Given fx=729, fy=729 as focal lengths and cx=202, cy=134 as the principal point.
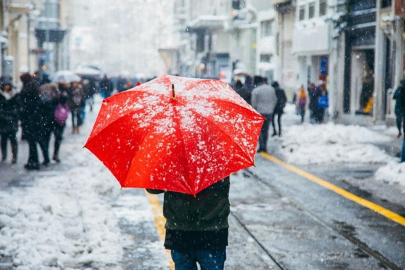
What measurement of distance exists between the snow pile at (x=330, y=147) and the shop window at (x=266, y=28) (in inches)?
1060

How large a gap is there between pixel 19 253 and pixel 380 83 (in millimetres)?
22256

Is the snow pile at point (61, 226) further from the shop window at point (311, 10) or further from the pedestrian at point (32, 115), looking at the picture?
the shop window at point (311, 10)

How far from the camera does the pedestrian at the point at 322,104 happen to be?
1025 inches

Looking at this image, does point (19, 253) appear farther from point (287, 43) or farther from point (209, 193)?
point (287, 43)

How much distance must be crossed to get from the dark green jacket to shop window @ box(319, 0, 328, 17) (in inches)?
1252

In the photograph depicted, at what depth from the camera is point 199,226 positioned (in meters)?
4.15

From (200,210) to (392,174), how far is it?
8.14m

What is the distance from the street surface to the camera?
6.63 meters

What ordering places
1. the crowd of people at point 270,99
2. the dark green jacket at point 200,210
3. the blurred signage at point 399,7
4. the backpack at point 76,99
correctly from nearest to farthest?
1. the dark green jacket at point 200,210
2. the crowd of people at point 270,99
3. the backpack at point 76,99
4. the blurred signage at point 399,7

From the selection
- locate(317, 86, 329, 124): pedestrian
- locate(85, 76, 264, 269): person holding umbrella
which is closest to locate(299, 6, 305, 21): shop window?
locate(317, 86, 329, 124): pedestrian

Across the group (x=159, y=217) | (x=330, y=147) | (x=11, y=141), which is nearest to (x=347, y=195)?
(x=159, y=217)

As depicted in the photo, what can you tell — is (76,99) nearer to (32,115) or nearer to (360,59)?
(32,115)

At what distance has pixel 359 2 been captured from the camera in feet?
98.1

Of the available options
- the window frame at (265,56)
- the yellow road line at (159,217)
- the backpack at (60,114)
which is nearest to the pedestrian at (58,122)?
the backpack at (60,114)
